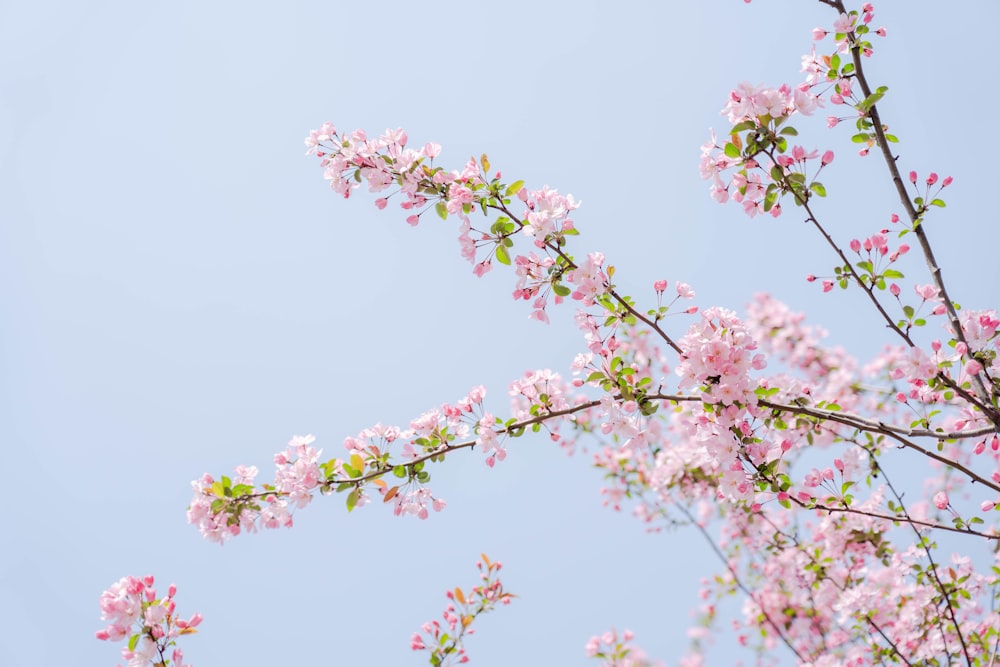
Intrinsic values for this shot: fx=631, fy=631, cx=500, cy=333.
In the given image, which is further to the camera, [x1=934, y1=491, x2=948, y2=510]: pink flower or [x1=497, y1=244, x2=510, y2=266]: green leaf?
[x1=934, y1=491, x2=948, y2=510]: pink flower

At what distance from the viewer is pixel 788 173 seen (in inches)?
110

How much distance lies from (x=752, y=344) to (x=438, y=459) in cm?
151

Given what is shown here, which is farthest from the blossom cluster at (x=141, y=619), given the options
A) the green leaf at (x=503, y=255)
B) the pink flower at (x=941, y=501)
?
the pink flower at (x=941, y=501)

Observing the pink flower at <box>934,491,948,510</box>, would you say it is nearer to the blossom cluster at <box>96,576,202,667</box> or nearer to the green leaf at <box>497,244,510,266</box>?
the green leaf at <box>497,244,510,266</box>

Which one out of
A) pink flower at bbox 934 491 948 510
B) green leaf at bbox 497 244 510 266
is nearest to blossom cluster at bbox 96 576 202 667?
green leaf at bbox 497 244 510 266

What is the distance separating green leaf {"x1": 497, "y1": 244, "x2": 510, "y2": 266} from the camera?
2988 mm

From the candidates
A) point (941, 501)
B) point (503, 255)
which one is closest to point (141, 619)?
point (503, 255)

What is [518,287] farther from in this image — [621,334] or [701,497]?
[701,497]

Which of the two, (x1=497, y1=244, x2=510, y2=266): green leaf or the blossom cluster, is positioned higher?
(x1=497, y1=244, x2=510, y2=266): green leaf

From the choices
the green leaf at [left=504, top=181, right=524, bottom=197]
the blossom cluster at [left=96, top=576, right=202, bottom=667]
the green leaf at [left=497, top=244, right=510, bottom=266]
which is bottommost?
the blossom cluster at [left=96, top=576, right=202, bottom=667]

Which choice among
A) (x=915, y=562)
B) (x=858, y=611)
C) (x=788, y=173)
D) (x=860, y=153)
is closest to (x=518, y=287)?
(x=788, y=173)

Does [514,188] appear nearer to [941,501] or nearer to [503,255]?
[503,255]

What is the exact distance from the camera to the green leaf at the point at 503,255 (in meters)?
2.99

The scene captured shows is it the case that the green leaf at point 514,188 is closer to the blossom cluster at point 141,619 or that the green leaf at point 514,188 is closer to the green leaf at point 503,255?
the green leaf at point 503,255
